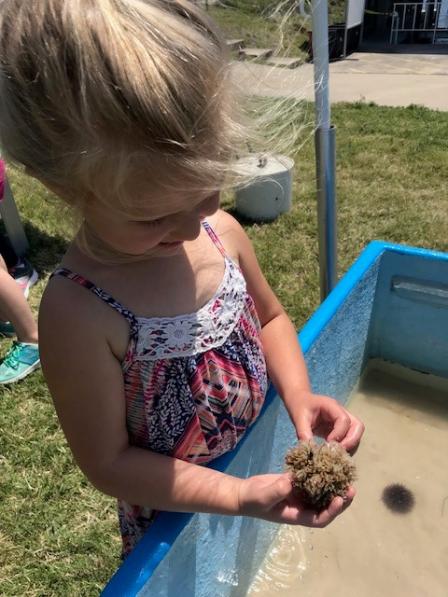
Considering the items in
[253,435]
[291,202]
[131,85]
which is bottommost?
[291,202]

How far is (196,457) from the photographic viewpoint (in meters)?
1.00

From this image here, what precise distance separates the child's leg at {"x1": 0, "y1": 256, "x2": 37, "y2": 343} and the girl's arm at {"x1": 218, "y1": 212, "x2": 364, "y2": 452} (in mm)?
1285

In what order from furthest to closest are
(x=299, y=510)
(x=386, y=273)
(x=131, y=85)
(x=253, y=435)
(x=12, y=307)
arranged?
1. (x=12, y=307)
2. (x=386, y=273)
3. (x=253, y=435)
4. (x=299, y=510)
5. (x=131, y=85)

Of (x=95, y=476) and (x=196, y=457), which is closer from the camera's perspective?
(x=95, y=476)

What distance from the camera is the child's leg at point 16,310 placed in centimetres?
215

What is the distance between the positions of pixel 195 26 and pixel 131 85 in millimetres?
136

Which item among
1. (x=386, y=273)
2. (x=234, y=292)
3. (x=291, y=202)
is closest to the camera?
(x=234, y=292)

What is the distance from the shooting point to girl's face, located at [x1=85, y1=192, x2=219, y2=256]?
71 cm

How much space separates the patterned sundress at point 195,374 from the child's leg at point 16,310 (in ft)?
4.23

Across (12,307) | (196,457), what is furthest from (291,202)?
(196,457)

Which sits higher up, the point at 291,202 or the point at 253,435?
the point at 253,435

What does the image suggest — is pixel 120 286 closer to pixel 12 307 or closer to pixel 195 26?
pixel 195 26

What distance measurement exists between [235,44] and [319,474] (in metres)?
0.60

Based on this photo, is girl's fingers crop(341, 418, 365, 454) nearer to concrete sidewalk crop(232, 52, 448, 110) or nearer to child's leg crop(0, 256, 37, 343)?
concrete sidewalk crop(232, 52, 448, 110)
